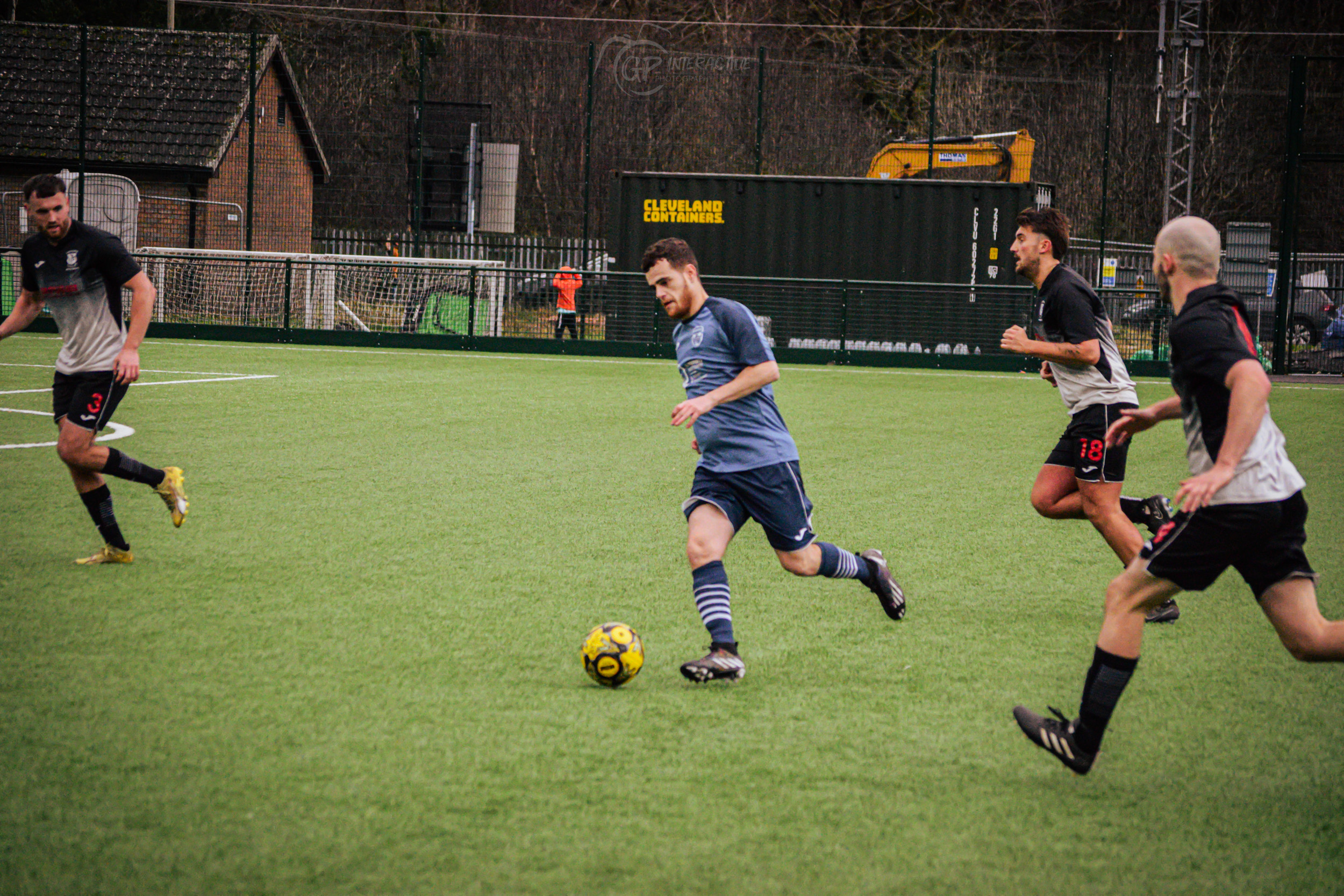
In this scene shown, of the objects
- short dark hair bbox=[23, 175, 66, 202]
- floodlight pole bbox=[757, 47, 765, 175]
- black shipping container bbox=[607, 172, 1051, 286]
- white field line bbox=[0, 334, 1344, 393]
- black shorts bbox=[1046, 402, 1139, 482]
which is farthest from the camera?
floodlight pole bbox=[757, 47, 765, 175]

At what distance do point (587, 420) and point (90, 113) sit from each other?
2454cm

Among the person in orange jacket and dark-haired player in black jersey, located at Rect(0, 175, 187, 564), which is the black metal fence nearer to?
the person in orange jacket

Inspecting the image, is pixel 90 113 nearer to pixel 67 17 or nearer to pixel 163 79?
pixel 163 79

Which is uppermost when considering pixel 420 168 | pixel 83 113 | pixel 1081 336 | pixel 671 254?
pixel 83 113

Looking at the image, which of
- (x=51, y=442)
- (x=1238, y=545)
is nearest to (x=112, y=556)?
(x=51, y=442)

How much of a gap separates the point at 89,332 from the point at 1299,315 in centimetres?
Answer: 2106

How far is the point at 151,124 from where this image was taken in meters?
32.6

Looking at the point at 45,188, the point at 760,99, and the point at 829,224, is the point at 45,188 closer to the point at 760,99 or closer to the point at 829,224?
the point at 829,224

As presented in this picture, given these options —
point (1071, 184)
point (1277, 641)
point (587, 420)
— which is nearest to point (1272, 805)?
point (1277, 641)

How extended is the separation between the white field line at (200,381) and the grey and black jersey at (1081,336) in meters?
11.6

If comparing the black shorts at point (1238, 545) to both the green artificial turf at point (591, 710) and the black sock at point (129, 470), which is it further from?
the black sock at point (129, 470)

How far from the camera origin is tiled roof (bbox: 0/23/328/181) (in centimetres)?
3200

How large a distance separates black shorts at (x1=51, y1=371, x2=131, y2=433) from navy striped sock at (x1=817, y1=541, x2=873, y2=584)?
3.85 meters

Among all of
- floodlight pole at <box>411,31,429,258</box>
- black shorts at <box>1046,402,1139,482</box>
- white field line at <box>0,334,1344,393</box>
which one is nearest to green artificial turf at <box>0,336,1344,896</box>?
black shorts at <box>1046,402,1139,482</box>
